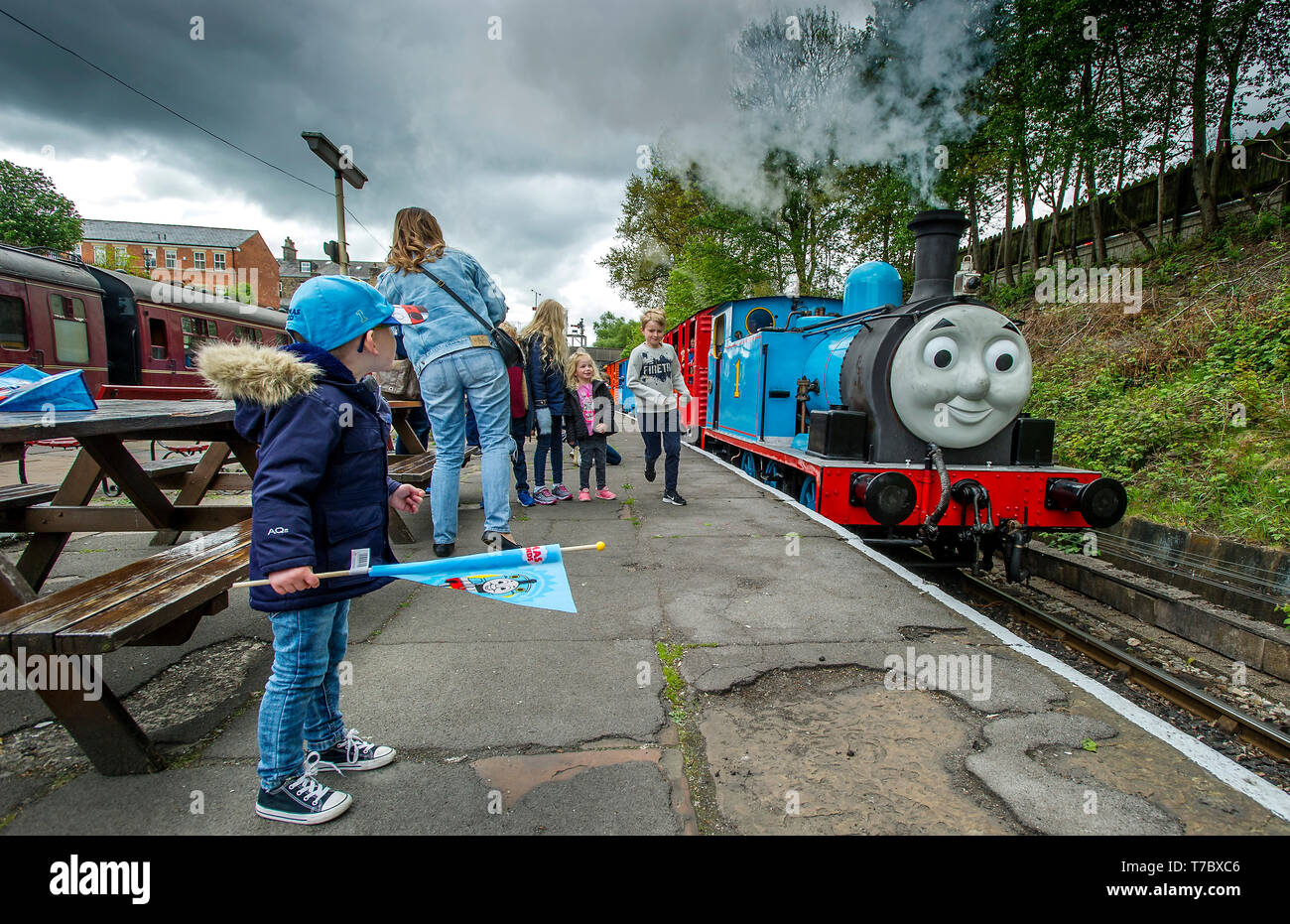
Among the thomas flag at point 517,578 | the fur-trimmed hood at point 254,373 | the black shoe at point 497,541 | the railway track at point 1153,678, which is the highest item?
the fur-trimmed hood at point 254,373

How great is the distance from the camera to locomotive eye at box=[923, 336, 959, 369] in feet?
14.6

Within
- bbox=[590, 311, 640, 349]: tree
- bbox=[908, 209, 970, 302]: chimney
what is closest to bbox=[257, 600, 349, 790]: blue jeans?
bbox=[908, 209, 970, 302]: chimney

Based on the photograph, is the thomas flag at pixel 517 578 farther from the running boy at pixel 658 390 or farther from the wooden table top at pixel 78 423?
the running boy at pixel 658 390

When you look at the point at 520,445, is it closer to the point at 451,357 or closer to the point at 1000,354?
the point at 451,357

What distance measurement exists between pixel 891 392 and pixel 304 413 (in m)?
3.99

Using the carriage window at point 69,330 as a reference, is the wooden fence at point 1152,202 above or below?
above

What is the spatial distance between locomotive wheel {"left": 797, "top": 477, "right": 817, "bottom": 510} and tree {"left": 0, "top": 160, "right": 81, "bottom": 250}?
46.0 m

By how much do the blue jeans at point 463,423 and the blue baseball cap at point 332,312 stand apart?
5.73ft

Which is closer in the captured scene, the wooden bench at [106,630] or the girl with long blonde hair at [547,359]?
the wooden bench at [106,630]

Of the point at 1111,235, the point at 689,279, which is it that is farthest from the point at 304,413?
the point at 689,279

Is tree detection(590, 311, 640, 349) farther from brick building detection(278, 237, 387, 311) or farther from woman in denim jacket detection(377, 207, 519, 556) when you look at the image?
woman in denim jacket detection(377, 207, 519, 556)

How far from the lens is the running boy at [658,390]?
591cm

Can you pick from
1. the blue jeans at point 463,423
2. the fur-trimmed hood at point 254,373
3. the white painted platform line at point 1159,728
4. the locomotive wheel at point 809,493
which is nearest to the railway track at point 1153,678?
the white painted platform line at point 1159,728
